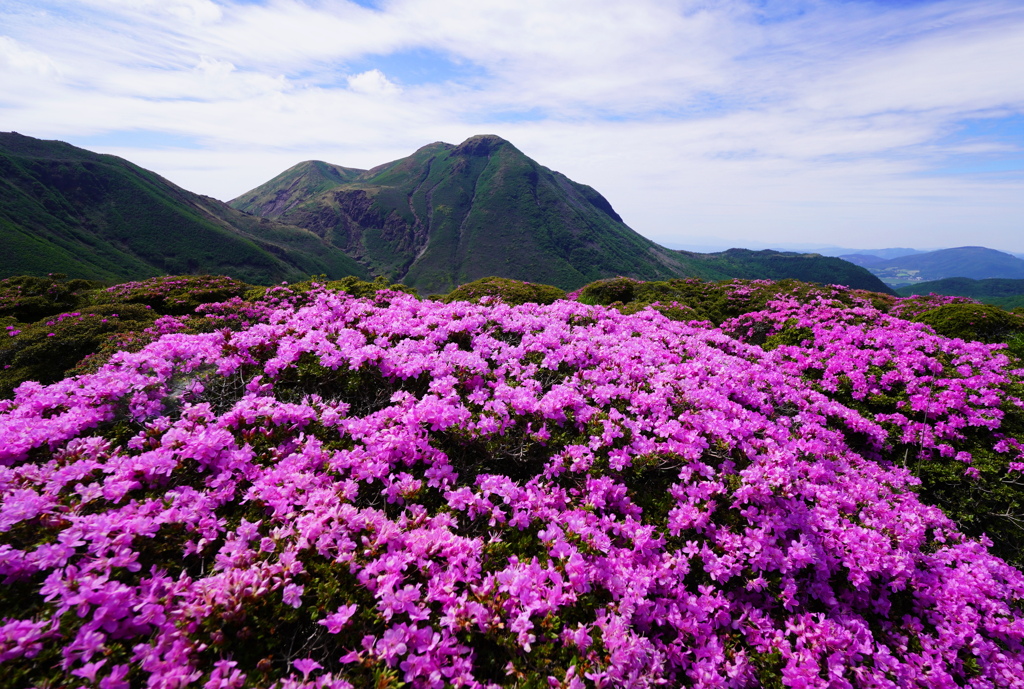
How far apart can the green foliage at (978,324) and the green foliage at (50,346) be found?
24.0 meters

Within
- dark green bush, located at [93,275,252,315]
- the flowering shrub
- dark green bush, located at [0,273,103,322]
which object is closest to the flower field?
the flowering shrub

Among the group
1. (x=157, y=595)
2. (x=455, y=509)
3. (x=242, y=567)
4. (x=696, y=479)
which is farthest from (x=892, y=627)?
(x=157, y=595)

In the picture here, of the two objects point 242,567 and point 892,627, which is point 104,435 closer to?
point 242,567

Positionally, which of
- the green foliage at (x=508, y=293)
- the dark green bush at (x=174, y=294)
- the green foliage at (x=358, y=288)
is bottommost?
the dark green bush at (x=174, y=294)

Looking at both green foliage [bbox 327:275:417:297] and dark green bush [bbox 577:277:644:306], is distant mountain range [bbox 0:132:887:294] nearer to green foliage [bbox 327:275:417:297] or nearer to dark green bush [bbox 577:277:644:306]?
green foliage [bbox 327:275:417:297]

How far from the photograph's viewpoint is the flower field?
3102 millimetres

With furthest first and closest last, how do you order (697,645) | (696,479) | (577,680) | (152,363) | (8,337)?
(8,337) < (152,363) < (696,479) < (697,645) < (577,680)

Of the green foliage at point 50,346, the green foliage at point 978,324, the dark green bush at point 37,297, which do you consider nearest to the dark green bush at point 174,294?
the dark green bush at point 37,297

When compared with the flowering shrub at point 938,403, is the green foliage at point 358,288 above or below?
above

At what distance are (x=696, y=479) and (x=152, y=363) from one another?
8194mm

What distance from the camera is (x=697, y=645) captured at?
12.6 feet

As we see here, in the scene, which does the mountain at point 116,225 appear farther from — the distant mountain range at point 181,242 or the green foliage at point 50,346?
the green foliage at point 50,346

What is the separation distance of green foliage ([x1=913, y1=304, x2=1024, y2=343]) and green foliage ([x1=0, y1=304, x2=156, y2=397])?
2397cm

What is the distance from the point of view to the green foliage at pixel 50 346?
9508mm
